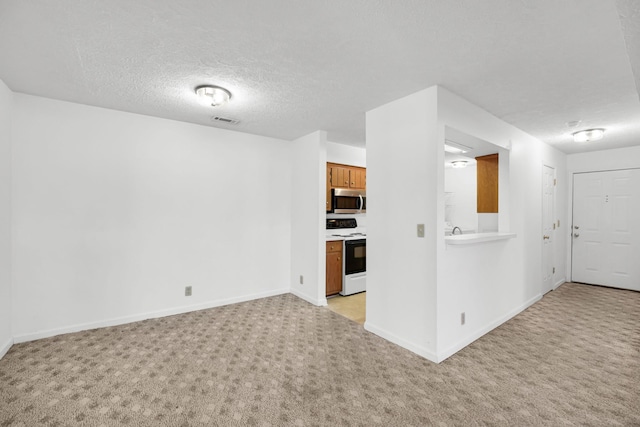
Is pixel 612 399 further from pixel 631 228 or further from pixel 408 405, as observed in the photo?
pixel 631 228

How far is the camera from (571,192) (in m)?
5.52

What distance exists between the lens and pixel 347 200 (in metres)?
4.99

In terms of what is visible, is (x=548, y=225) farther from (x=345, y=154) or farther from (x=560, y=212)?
(x=345, y=154)

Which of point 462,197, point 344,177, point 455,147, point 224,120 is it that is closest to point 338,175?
point 344,177

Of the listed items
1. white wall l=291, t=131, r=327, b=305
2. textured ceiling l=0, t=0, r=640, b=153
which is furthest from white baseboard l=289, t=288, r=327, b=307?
textured ceiling l=0, t=0, r=640, b=153

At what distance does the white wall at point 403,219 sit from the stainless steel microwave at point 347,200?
5.04 ft

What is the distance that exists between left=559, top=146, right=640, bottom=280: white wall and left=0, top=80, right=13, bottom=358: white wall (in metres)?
7.79

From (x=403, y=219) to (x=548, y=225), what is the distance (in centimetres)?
343

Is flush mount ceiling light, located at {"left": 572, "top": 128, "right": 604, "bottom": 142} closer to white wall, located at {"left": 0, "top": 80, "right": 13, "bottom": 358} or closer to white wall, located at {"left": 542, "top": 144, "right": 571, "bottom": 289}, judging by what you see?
white wall, located at {"left": 542, "top": 144, "right": 571, "bottom": 289}

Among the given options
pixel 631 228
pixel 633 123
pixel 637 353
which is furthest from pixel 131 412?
pixel 631 228

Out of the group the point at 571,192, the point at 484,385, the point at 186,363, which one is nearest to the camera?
the point at 484,385

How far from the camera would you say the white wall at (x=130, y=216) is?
2.92 m

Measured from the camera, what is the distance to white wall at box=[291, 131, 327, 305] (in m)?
4.10

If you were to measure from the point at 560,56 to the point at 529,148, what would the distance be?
241 centimetres
